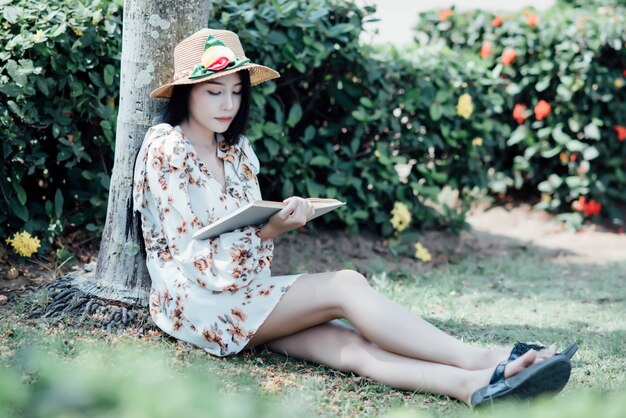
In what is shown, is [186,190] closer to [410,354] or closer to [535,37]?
[410,354]

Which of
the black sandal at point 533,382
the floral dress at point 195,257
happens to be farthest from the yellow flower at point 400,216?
the black sandal at point 533,382

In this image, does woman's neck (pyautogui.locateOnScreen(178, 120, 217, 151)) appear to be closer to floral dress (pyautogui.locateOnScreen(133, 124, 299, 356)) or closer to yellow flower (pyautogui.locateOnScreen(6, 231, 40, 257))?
floral dress (pyautogui.locateOnScreen(133, 124, 299, 356))

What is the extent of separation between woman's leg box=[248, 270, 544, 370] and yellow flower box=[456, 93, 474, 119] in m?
2.95

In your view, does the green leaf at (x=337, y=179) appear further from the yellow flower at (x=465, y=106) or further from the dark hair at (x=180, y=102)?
the dark hair at (x=180, y=102)

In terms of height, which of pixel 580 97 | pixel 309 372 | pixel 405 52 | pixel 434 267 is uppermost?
pixel 405 52

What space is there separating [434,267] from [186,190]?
2.62 m

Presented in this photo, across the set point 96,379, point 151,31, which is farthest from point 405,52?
point 96,379

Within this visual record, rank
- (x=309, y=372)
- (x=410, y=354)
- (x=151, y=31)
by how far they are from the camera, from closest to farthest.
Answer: (x=410, y=354)
(x=309, y=372)
(x=151, y=31)

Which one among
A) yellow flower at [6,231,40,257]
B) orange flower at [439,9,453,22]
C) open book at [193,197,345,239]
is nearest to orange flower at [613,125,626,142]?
orange flower at [439,9,453,22]

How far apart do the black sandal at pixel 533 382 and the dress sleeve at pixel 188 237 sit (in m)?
1.02

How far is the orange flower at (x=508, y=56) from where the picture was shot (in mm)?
6547

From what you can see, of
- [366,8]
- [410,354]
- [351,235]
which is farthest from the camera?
[351,235]

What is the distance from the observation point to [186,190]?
10.1 feet

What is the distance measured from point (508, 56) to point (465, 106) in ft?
3.75
